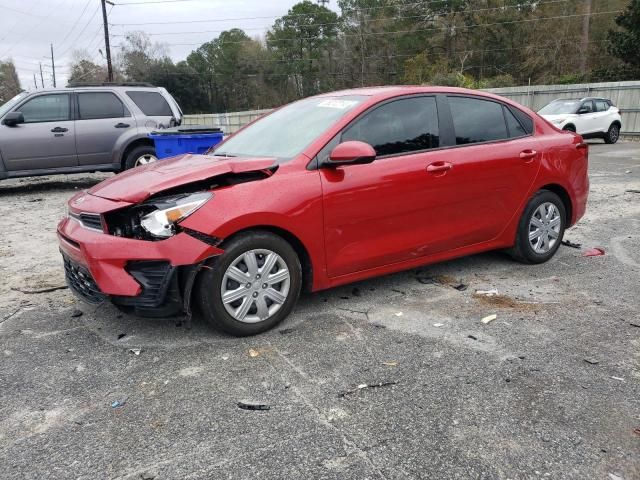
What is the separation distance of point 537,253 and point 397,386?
2837mm

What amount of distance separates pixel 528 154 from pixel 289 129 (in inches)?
87.7

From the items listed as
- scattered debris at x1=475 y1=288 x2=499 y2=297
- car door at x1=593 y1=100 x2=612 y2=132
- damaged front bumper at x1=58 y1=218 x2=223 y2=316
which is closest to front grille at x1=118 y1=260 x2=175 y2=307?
damaged front bumper at x1=58 y1=218 x2=223 y2=316

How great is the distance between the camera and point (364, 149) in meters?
3.74

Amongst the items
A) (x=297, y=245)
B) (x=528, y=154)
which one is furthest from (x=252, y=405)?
(x=528, y=154)

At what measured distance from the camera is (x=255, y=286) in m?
3.63

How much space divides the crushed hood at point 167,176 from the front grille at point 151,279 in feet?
1.40

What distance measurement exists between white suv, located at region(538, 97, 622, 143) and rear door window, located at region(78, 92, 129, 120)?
45.4 feet

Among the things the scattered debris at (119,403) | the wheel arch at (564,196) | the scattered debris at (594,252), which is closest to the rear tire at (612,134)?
the scattered debris at (594,252)

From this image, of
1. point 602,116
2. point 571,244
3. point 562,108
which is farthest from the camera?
point 602,116

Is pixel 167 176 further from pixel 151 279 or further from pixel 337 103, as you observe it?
pixel 337 103

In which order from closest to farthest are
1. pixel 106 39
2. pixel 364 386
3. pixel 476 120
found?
pixel 364 386 → pixel 476 120 → pixel 106 39

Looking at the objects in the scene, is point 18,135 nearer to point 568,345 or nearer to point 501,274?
point 501,274

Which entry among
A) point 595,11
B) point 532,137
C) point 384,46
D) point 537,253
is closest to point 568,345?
Result: point 537,253

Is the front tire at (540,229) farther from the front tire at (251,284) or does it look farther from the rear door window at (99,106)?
the rear door window at (99,106)
